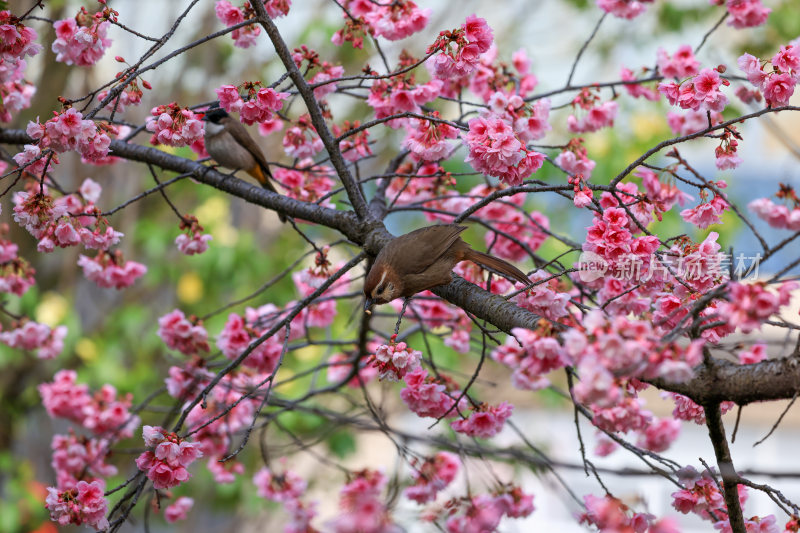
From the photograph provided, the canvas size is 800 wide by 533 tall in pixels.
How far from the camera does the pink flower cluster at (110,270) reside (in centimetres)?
292

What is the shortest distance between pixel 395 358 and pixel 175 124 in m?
0.92

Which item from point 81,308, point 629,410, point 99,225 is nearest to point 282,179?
point 99,225

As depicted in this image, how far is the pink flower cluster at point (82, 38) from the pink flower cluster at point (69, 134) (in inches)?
14.2

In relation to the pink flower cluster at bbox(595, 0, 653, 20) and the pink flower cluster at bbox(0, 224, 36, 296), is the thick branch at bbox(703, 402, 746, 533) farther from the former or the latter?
the pink flower cluster at bbox(0, 224, 36, 296)

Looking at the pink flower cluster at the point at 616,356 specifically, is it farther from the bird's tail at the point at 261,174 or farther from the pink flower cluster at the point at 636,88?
the bird's tail at the point at 261,174

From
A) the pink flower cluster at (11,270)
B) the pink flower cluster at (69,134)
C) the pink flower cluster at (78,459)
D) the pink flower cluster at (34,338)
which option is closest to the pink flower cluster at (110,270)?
the pink flower cluster at (11,270)

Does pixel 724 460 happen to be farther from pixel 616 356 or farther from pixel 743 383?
pixel 616 356

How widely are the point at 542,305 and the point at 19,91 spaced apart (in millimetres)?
1986

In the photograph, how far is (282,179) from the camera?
10.5 feet

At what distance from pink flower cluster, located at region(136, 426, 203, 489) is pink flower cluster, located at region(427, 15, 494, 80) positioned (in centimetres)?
125

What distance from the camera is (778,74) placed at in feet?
7.31

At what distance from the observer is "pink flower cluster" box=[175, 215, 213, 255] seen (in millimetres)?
2803

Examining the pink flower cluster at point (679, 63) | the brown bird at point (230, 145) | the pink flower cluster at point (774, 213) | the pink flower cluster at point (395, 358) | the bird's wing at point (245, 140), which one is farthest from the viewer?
the bird's wing at point (245, 140)

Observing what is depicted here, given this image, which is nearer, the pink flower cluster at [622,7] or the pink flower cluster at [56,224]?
the pink flower cluster at [56,224]
